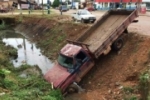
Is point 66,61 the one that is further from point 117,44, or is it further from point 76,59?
point 117,44

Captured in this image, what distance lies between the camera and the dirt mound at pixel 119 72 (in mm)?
14453

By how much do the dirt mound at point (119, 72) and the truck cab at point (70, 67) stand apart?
0.94m

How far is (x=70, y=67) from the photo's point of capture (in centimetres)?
1529

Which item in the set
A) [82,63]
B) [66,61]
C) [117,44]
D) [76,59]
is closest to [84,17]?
[117,44]

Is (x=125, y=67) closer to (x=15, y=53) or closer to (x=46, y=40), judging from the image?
(x=15, y=53)

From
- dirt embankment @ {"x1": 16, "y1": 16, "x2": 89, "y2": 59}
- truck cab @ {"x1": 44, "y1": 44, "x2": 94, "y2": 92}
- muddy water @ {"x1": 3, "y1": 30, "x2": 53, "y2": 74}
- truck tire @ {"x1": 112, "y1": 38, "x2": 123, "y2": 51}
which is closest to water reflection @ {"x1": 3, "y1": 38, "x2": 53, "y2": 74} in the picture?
muddy water @ {"x1": 3, "y1": 30, "x2": 53, "y2": 74}

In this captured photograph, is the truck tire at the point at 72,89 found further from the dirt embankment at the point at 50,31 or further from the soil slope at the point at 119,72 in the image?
the dirt embankment at the point at 50,31

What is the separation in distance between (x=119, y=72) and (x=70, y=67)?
117 inches

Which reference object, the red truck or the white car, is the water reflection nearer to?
the red truck

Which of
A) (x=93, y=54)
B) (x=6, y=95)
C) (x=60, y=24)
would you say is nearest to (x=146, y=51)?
(x=93, y=54)

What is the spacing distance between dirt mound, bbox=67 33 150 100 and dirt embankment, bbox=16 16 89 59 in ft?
25.0

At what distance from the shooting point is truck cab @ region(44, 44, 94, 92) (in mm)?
15032

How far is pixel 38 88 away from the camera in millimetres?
14617

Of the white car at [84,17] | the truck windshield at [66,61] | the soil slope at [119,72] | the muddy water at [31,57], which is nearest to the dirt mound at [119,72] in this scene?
the soil slope at [119,72]
